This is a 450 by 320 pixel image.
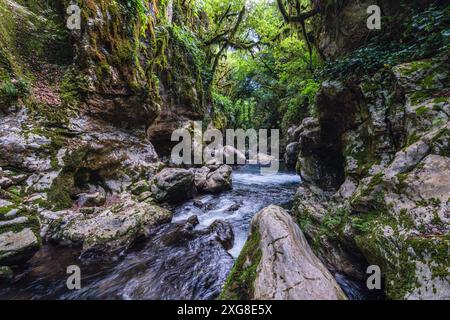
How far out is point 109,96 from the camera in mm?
7320

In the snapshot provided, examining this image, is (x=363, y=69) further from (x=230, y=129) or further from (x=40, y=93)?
(x=230, y=129)

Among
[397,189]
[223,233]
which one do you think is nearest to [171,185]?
[223,233]

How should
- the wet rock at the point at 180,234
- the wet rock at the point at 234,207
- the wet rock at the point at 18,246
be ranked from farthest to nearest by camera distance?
the wet rock at the point at 234,207 → the wet rock at the point at 180,234 → the wet rock at the point at 18,246

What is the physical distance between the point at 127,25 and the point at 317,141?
824 cm

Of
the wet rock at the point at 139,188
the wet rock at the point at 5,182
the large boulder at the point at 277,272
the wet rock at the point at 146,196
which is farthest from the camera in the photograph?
the wet rock at the point at 139,188

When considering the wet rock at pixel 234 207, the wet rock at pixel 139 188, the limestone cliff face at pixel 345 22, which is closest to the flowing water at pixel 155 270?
the wet rock at pixel 234 207

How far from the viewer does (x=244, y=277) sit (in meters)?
2.75

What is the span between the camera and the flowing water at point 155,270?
3.40m

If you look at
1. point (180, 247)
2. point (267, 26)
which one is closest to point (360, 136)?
point (180, 247)

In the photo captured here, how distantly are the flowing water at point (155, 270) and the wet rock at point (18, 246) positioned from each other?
0.20m

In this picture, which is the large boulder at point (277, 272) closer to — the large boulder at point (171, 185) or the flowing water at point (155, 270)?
the flowing water at point (155, 270)

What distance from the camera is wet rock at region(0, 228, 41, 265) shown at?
143 inches

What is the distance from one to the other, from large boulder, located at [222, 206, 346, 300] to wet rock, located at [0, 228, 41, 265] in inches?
151

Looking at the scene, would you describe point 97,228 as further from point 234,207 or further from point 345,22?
point 345,22
